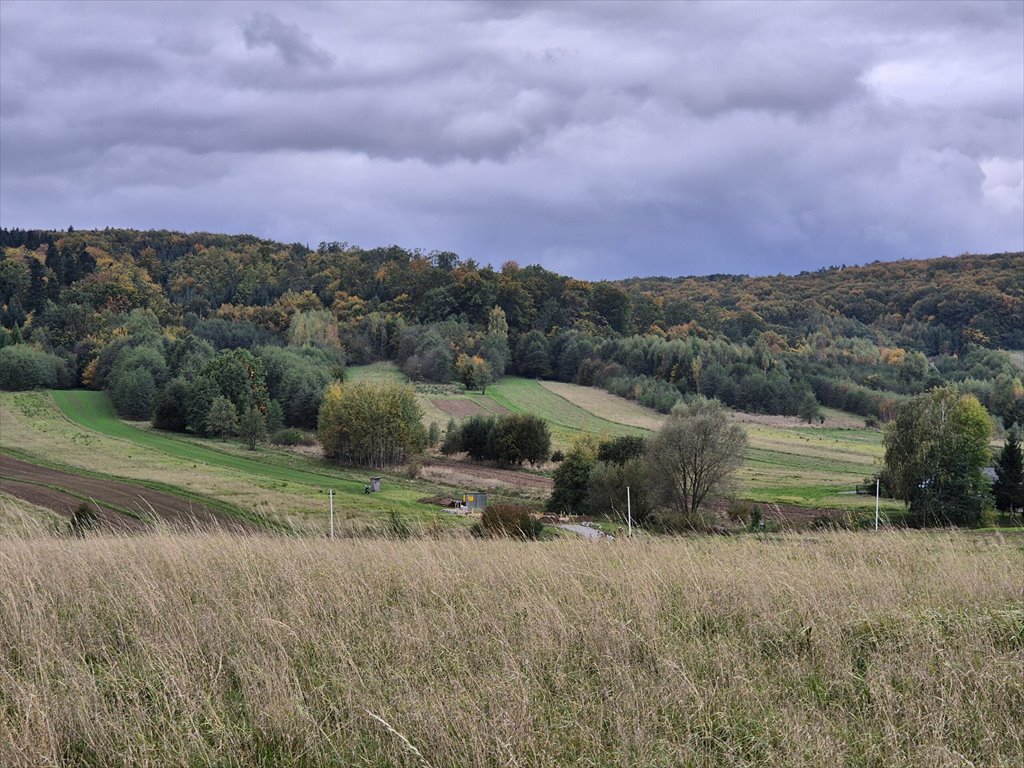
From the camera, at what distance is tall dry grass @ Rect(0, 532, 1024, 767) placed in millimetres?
4570

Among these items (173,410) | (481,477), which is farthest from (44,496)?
(173,410)

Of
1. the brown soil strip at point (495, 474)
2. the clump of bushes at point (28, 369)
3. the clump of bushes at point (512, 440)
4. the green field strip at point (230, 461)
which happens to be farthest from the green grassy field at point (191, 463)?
the clump of bushes at point (512, 440)

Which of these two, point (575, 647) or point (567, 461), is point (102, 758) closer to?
point (575, 647)

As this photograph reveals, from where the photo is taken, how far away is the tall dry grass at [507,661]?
4570 millimetres

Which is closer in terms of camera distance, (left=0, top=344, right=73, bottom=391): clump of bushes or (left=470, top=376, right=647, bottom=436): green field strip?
(left=470, top=376, right=647, bottom=436): green field strip

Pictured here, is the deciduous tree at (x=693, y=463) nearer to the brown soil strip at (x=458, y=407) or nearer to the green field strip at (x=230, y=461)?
the green field strip at (x=230, y=461)

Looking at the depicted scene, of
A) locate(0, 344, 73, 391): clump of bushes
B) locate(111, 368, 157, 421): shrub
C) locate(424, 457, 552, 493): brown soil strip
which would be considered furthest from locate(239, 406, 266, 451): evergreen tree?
locate(0, 344, 73, 391): clump of bushes

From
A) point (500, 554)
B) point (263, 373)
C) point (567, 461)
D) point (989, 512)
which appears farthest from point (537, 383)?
point (500, 554)

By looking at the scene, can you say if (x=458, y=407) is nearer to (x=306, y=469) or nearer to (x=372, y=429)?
(x=372, y=429)

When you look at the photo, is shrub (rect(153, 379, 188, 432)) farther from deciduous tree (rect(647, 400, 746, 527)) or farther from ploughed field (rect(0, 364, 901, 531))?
deciduous tree (rect(647, 400, 746, 527))

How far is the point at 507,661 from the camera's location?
556 cm

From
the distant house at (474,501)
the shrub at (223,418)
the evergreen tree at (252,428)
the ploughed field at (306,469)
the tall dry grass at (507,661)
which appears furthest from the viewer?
the shrub at (223,418)

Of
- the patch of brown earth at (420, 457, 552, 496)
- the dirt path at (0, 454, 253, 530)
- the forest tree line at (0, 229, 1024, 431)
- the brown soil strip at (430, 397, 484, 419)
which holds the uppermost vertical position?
the forest tree line at (0, 229, 1024, 431)

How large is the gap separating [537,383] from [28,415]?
6524 cm
